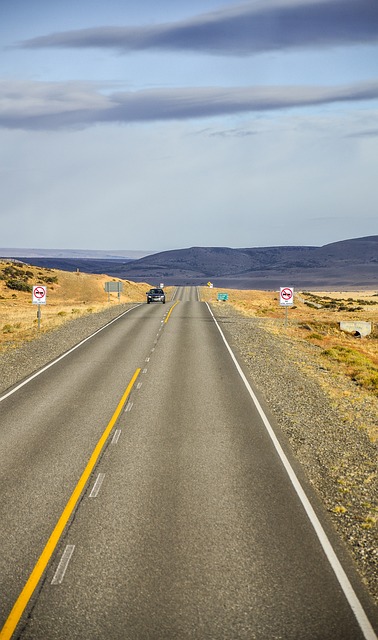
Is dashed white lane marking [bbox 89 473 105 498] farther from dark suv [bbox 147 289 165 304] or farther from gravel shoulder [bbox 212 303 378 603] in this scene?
dark suv [bbox 147 289 165 304]

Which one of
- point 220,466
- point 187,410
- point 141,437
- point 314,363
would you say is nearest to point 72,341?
point 314,363

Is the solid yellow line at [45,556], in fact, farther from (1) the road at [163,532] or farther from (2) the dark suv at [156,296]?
(2) the dark suv at [156,296]

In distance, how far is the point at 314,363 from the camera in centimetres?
2905

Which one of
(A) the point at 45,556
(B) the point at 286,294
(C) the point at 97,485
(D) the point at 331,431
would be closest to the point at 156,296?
(B) the point at 286,294

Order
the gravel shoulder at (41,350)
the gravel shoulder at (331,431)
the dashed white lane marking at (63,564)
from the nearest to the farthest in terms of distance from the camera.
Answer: the dashed white lane marking at (63,564) < the gravel shoulder at (331,431) < the gravel shoulder at (41,350)

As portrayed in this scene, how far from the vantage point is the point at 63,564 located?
8.41 metres

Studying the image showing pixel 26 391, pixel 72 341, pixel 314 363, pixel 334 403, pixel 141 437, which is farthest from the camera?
pixel 72 341

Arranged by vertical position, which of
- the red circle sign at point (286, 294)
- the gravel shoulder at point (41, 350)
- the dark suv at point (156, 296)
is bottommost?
the gravel shoulder at point (41, 350)

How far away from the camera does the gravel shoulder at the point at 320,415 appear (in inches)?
400

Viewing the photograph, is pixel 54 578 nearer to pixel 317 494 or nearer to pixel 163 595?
pixel 163 595

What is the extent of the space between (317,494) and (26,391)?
12.3 m

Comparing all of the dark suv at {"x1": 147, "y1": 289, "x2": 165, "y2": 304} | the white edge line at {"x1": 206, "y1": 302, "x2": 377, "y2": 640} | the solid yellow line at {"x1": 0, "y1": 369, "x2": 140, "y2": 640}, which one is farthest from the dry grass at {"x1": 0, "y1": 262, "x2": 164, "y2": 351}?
the white edge line at {"x1": 206, "y1": 302, "x2": 377, "y2": 640}

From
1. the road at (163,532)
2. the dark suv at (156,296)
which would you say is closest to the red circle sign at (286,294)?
the road at (163,532)

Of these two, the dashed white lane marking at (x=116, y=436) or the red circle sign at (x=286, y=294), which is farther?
the red circle sign at (x=286, y=294)
